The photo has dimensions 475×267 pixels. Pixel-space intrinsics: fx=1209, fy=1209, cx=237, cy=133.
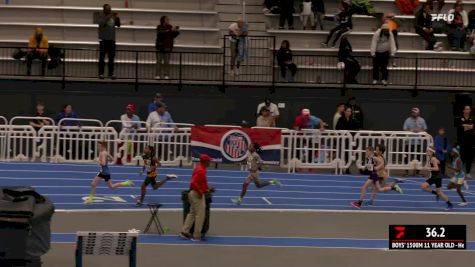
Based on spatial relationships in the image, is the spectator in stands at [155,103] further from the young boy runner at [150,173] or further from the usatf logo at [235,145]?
the young boy runner at [150,173]

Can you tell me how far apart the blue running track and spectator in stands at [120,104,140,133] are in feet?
4.43

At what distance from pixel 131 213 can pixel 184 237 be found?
2829mm

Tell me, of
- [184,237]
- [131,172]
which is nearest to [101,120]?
[131,172]

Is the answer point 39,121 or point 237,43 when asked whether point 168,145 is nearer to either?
point 39,121

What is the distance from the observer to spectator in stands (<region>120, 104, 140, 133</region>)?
3264 centimetres

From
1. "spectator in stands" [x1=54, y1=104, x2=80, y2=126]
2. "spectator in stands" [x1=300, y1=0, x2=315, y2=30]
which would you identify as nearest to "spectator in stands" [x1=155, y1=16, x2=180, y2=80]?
"spectator in stands" [x1=54, y1=104, x2=80, y2=126]

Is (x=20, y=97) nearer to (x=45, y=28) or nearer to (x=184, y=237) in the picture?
(x=45, y=28)

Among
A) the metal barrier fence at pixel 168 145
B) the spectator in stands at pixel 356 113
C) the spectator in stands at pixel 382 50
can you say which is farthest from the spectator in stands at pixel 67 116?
the spectator in stands at pixel 382 50

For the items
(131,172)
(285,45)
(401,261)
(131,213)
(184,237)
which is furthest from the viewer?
(285,45)

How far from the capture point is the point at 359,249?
22.2 metres

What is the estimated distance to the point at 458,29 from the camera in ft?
124

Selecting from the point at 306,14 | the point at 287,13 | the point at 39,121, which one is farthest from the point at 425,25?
the point at 39,121

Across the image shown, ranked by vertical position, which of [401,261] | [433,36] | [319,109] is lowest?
[401,261]

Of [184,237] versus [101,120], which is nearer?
[184,237]
